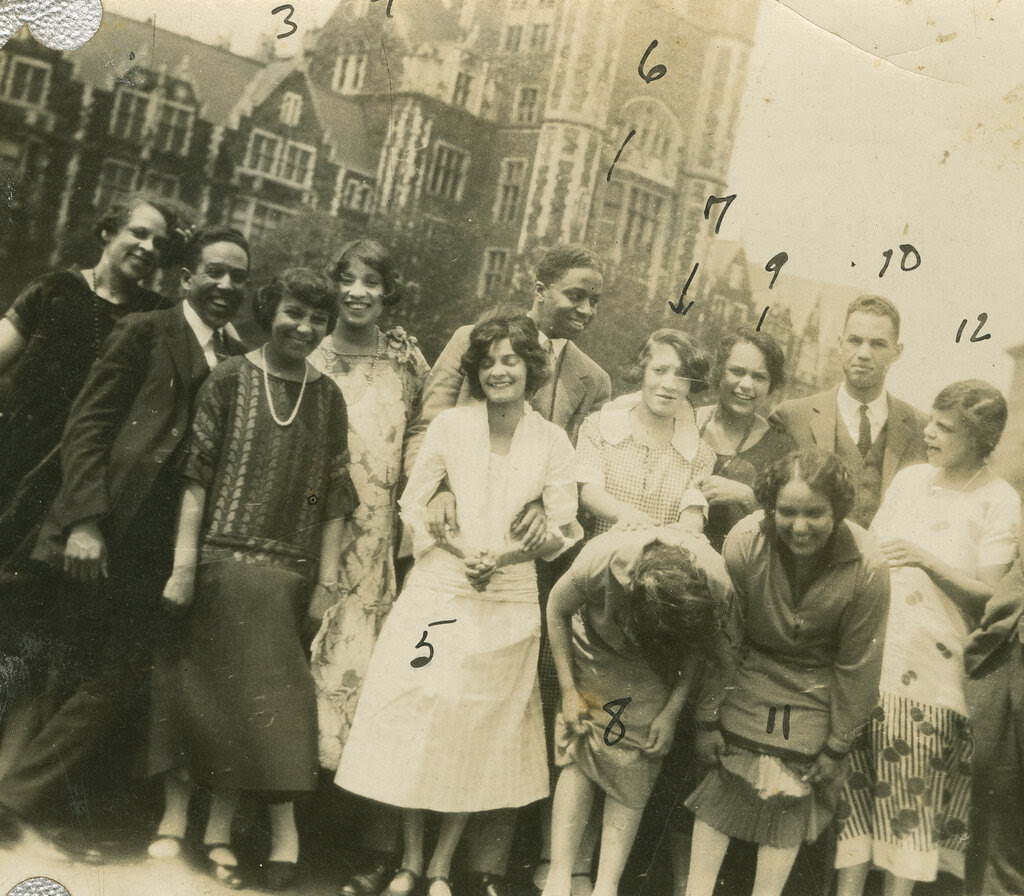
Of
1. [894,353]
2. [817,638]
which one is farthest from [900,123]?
[817,638]

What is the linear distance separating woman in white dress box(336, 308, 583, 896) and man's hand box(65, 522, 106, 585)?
2.53 ft

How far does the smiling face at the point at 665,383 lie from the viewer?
249 centimetres

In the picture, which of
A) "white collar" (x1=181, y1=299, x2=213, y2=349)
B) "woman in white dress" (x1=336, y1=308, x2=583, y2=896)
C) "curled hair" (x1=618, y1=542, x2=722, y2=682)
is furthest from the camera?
"white collar" (x1=181, y1=299, x2=213, y2=349)

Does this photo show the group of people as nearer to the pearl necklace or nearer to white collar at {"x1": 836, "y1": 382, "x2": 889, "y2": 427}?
the pearl necklace

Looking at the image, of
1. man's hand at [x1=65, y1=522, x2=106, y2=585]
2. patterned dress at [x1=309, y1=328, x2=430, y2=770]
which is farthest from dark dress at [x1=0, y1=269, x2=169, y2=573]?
patterned dress at [x1=309, y1=328, x2=430, y2=770]

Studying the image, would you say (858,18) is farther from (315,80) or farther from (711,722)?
(711,722)

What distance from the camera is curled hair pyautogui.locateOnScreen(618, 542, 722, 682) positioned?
219 centimetres

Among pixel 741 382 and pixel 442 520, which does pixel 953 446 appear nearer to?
pixel 741 382

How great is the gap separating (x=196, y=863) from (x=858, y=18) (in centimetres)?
299

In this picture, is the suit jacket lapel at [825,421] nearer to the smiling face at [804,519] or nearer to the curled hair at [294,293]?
the smiling face at [804,519]

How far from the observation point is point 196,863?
2.39m

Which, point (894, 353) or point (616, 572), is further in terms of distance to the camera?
point (894, 353)

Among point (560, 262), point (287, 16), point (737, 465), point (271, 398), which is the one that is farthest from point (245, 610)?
point (287, 16)

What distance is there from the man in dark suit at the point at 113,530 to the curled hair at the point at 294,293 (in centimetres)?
12
